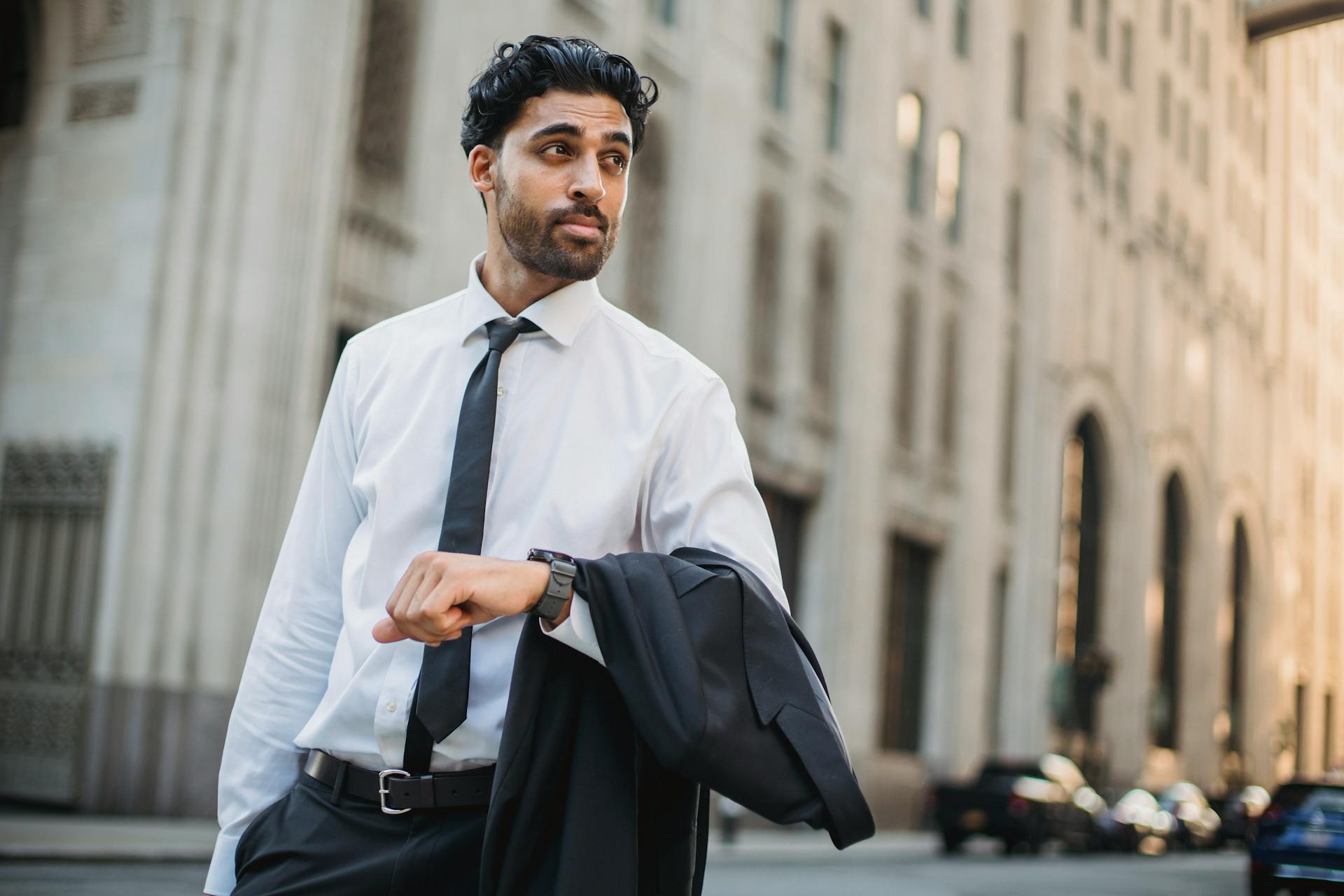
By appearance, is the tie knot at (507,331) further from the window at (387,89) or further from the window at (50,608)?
the window at (387,89)

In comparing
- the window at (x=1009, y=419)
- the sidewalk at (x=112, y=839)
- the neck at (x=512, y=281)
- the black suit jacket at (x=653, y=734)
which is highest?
the window at (x=1009, y=419)

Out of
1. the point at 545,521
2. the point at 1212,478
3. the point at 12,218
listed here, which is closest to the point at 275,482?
the point at 12,218

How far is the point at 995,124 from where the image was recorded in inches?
1362

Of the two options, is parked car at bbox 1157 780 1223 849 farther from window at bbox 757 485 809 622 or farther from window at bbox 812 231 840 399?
window at bbox 812 231 840 399

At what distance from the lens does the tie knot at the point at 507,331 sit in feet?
7.91

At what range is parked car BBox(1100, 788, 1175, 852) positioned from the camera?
2889 centimetres

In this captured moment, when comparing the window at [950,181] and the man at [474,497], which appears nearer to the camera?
the man at [474,497]

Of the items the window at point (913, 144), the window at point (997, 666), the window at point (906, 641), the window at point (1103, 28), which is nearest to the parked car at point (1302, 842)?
the window at point (906, 641)

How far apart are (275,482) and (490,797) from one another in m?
14.3

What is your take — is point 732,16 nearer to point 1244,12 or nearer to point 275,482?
point 275,482

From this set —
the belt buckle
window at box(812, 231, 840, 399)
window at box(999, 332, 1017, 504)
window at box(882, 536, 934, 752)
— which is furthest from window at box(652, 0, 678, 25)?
the belt buckle

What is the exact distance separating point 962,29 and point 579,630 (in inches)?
1335

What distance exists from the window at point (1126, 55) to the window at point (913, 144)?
45.5 ft

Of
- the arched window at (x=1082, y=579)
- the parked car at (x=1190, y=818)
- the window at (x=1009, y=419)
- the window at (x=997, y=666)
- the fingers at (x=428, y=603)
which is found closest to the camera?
the fingers at (x=428, y=603)
